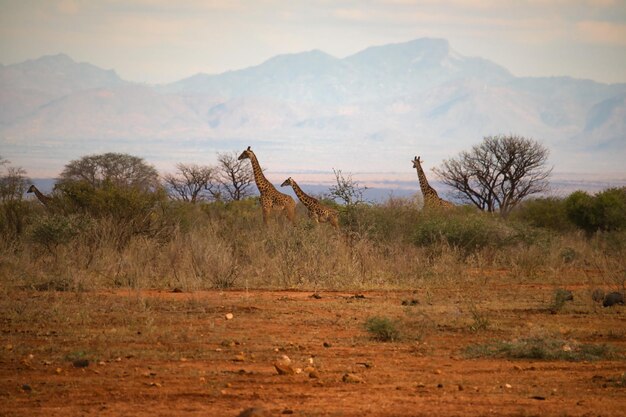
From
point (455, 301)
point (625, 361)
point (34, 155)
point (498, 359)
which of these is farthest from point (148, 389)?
point (34, 155)

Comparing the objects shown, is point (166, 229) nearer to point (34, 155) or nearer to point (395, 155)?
point (34, 155)

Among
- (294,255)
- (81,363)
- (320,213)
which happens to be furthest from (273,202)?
(81,363)

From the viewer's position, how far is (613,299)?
46.4 feet

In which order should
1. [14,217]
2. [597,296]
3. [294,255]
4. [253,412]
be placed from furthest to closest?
1. [14,217]
2. [294,255]
3. [597,296]
4. [253,412]

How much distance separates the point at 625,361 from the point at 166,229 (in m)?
11.8

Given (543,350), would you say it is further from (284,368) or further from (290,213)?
(290,213)

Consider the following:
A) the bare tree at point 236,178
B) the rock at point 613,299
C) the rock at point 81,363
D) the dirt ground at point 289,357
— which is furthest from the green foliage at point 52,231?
the bare tree at point 236,178

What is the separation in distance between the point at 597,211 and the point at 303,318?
788 inches

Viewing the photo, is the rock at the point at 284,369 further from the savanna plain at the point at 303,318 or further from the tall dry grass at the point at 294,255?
the tall dry grass at the point at 294,255

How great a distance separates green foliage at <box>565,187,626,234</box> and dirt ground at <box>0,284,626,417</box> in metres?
16.1

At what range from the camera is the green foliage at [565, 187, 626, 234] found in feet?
98.1

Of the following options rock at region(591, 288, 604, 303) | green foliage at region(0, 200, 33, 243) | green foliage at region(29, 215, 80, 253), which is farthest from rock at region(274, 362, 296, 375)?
green foliage at region(0, 200, 33, 243)

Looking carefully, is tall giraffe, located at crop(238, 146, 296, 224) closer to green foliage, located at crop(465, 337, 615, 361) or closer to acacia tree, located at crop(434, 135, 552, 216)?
acacia tree, located at crop(434, 135, 552, 216)

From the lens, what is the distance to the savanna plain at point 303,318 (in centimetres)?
841
